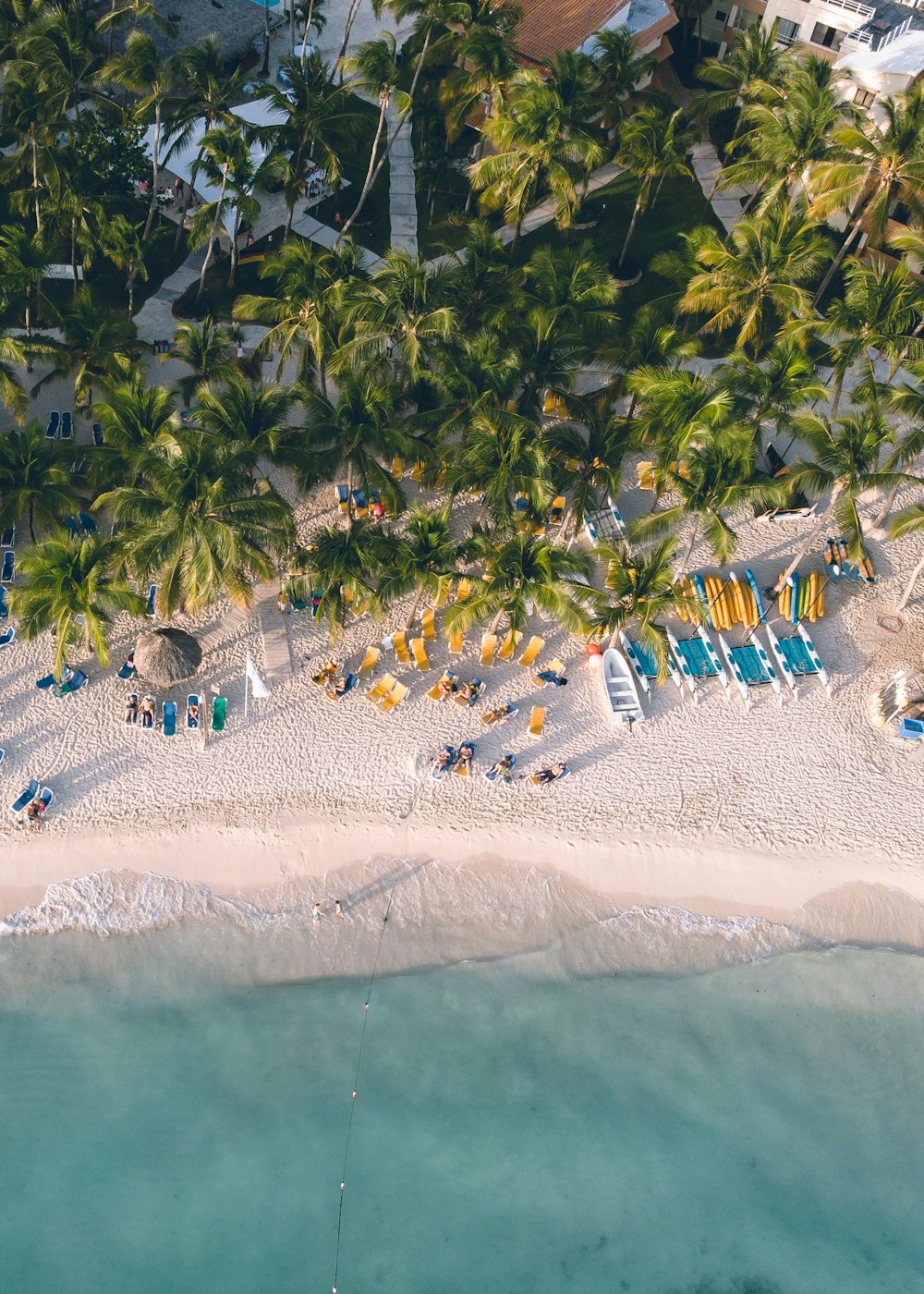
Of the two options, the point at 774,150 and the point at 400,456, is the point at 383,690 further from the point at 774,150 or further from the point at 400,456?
the point at 774,150

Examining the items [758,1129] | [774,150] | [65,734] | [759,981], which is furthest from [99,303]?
[758,1129]

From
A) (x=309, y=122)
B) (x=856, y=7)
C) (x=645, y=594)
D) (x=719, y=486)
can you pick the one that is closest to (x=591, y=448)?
Answer: (x=719, y=486)

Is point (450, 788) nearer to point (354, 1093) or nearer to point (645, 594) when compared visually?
point (645, 594)

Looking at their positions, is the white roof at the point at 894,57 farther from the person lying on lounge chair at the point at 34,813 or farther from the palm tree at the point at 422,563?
the person lying on lounge chair at the point at 34,813

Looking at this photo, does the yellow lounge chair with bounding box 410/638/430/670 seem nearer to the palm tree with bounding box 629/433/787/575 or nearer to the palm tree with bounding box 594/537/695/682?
the palm tree with bounding box 594/537/695/682

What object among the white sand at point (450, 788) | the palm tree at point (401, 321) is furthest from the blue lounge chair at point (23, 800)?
the palm tree at point (401, 321)

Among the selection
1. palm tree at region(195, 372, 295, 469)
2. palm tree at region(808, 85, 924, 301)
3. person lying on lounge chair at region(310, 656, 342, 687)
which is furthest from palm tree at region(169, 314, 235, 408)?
palm tree at region(808, 85, 924, 301)
